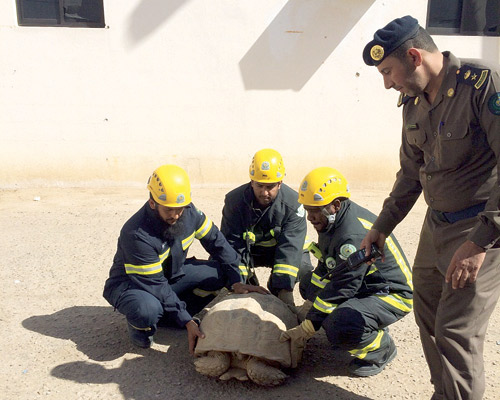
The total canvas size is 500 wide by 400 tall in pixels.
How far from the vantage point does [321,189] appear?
13.3 feet

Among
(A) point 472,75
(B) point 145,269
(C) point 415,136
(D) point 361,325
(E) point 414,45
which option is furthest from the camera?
(B) point 145,269

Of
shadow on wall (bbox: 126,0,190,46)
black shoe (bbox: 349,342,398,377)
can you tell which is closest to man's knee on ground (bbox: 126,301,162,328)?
black shoe (bbox: 349,342,398,377)

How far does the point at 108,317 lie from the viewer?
5027mm

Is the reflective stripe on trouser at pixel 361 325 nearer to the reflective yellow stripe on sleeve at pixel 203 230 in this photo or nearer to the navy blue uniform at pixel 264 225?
the navy blue uniform at pixel 264 225

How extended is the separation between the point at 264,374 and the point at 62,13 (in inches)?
304

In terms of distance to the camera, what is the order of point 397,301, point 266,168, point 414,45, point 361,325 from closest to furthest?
point 414,45, point 361,325, point 397,301, point 266,168

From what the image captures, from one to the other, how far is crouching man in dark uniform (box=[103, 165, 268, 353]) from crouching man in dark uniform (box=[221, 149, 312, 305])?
0.44m

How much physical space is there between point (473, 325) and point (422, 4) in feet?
25.3

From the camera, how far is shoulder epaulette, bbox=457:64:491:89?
282 cm

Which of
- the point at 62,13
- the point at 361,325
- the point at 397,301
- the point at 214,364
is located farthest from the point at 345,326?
the point at 62,13

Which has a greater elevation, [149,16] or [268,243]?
[149,16]

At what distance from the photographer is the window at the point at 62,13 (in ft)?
30.6

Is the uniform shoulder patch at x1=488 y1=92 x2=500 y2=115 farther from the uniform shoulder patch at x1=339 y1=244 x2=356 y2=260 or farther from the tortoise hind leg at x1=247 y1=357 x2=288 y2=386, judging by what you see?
the tortoise hind leg at x1=247 y1=357 x2=288 y2=386

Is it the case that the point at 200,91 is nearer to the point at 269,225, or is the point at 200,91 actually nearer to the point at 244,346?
the point at 269,225
